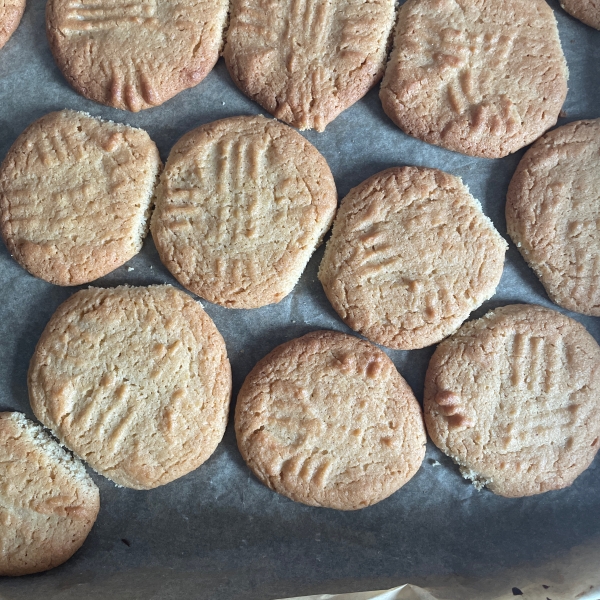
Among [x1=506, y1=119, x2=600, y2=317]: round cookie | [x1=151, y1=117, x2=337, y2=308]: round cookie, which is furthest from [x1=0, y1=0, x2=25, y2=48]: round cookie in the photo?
[x1=506, y1=119, x2=600, y2=317]: round cookie

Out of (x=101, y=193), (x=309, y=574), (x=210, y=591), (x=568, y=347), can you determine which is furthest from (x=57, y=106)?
(x=568, y=347)

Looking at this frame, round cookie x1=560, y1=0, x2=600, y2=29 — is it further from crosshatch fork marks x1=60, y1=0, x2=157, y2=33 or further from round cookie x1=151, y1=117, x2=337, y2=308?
crosshatch fork marks x1=60, y1=0, x2=157, y2=33

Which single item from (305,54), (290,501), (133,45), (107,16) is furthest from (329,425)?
(107,16)

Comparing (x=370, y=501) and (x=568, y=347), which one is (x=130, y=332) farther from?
(x=568, y=347)

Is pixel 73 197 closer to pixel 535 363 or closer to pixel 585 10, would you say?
pixel 535 363

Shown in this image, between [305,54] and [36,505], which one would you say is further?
[305,54]

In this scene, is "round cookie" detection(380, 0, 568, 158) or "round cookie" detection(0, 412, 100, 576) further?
"round cookie" detection(380, 0, 568, 158)
